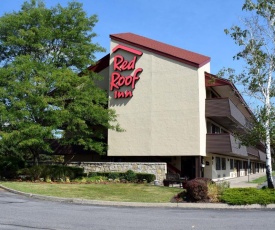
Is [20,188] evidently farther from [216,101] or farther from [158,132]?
[216,101]

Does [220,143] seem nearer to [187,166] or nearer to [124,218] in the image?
[187,166]

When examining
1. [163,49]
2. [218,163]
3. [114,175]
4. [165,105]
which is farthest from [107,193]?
[218,163]

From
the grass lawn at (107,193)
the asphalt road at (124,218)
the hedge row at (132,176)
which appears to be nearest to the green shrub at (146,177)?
the hedge row at (132,176)

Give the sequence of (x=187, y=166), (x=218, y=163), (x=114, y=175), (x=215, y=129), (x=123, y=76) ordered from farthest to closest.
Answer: (x=218, y=163) < (x=215, y=129) < (x=187, y=166) < (x=123, y=76) < (x=114, y=175)

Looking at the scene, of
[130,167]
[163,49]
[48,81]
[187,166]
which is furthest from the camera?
[187,166]

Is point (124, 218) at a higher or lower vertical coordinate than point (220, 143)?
lower

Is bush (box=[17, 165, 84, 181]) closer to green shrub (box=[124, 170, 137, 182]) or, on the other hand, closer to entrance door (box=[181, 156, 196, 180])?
green shrub (box=[124, 170, 137, 182])

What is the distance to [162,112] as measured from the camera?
90.1ft

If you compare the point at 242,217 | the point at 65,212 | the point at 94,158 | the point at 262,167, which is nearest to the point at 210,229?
the point at 242,217

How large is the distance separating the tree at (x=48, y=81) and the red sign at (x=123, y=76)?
1.55 metres

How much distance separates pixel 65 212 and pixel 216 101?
17.9 meters

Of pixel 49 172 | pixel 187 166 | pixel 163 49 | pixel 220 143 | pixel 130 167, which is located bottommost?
pixel 49 172

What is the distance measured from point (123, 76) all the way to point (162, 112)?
177 inches

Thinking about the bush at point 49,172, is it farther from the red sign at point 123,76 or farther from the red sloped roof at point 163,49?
the red sloped roof at point 163,49
